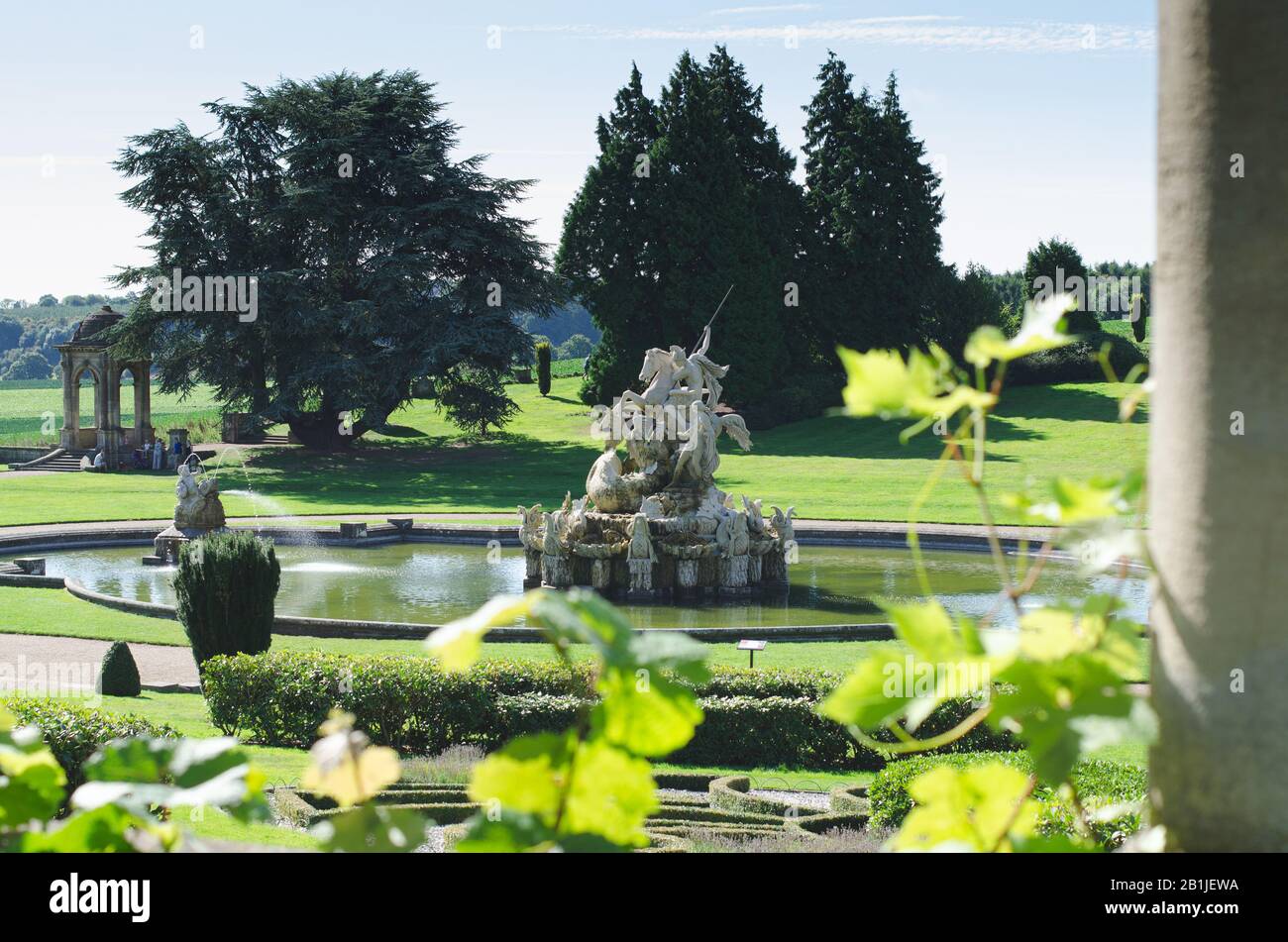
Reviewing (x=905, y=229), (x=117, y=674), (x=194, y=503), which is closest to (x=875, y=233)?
(x=905, y=229)

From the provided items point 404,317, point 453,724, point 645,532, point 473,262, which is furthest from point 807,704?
point 473,262

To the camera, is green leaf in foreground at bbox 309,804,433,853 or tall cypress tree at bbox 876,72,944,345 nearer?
green leaf in foreground at bbox 309,804,433,853

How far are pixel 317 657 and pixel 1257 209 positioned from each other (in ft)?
44.8

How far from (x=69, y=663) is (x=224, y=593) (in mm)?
2398

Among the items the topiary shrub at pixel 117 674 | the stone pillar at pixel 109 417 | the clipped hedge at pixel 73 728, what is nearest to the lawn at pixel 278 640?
the topiary shrub at pixel 117 674

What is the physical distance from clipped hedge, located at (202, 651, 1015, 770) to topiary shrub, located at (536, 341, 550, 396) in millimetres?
55752

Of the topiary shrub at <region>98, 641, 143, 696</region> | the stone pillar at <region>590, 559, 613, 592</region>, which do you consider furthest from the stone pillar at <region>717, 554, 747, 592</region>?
the topiary shrub at <region>98, 641, 143, 696</region>

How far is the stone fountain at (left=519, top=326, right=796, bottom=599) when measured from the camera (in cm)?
2202

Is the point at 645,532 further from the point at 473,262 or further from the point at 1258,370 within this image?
the point at 473,262

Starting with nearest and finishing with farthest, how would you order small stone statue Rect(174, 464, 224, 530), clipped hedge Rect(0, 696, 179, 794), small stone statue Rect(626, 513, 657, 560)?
clipped hedge Rect(0, 696, 179, 794)
small stone statue Rect(626, 513, 657, 560)
small stone statue Rect(174, 464, 224, 530)

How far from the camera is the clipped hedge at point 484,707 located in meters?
13.0

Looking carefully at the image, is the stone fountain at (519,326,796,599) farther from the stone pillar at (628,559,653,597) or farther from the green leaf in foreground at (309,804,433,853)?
the green leaf in foreground at (309,804,433,853)

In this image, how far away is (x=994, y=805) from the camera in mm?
1624
